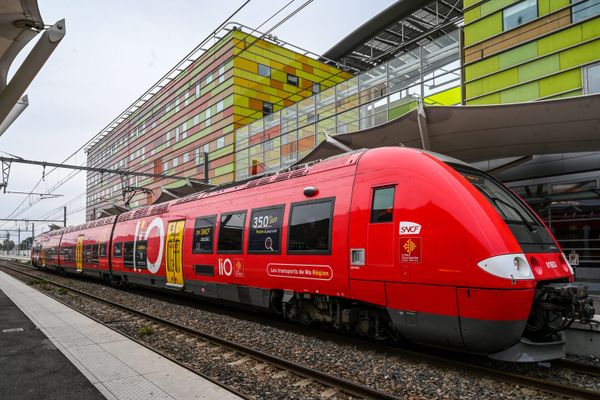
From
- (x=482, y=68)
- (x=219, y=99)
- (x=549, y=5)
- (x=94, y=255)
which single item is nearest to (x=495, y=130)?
(x=482, y=68)

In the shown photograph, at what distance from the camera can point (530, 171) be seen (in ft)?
44.7

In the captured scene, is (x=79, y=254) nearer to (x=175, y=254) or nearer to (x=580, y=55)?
(x=175, y=254)

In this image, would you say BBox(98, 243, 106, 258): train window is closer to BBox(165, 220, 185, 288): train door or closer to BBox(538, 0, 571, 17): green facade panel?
BBox(165, 220, 185, 288): train door

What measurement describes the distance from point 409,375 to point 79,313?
320 inches

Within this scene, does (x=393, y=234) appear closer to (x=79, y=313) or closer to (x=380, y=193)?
(x=380, y=193)

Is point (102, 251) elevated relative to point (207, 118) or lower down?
lower down

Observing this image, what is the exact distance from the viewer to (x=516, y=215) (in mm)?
6383

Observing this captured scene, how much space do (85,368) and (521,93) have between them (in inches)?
593

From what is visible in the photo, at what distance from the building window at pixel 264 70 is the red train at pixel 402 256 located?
25979mm

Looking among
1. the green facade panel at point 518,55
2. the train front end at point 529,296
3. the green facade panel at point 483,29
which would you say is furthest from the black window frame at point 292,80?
the train front end at point 529,296

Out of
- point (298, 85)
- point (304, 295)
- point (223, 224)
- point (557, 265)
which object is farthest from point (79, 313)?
point (298, 85)

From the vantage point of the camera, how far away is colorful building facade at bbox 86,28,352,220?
33188 millimetres

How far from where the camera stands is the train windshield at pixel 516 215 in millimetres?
5893

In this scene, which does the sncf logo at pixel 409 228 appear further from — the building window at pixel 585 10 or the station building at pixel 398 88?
the building window at pixel 585 10
